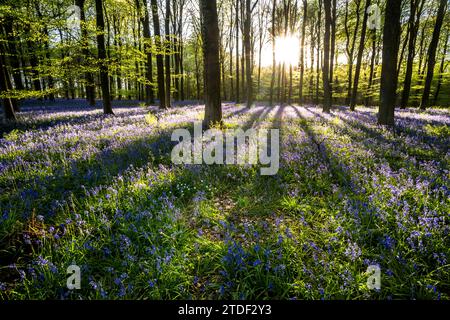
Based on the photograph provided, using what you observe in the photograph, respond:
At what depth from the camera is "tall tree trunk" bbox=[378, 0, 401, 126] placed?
394 inches

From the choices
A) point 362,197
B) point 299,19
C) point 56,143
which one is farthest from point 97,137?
point 299,19

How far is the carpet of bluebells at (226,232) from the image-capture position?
2568mm

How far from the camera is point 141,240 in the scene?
3.44 metres

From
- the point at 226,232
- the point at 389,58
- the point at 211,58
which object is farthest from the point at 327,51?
the point at 226,232

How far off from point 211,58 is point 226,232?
822cm

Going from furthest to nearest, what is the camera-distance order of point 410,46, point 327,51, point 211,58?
1. point 410,46
2. point 327,51
3. point 211,58

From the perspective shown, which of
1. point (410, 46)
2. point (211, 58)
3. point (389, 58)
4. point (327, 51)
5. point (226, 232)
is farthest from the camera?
point (410, 46)

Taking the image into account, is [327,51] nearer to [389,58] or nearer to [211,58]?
[389,58]

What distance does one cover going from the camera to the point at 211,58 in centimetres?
998

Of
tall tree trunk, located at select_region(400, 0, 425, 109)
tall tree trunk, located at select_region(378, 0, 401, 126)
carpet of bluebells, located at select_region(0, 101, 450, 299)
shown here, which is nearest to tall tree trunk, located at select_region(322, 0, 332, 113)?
tall tree trunk, located at select_region(400, 0, 425, 109)

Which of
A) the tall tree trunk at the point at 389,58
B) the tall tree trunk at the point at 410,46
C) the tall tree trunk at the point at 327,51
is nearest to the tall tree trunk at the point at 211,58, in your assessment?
the tall tree trunk at the point at 389,58

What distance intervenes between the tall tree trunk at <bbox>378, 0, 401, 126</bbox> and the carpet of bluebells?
Answer: 544cm

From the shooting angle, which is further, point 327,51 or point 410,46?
point 410,46
